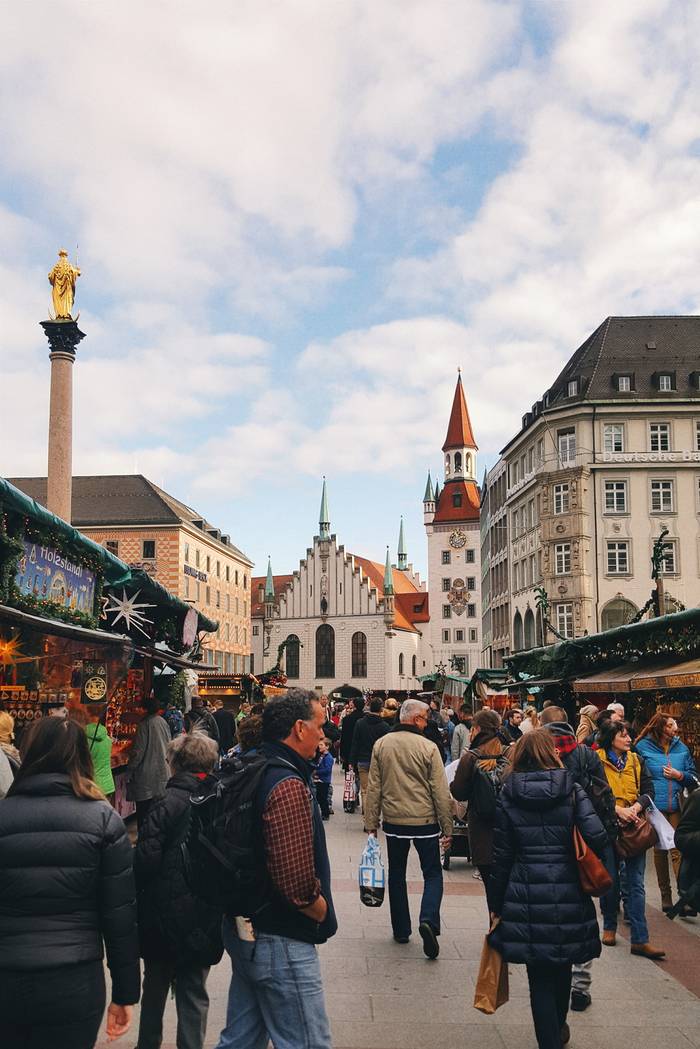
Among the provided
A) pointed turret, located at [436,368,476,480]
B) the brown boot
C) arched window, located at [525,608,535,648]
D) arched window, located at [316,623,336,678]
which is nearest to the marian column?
the brown boot

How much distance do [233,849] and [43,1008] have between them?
2.78 ft

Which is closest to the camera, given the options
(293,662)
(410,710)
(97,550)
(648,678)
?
(410,710)

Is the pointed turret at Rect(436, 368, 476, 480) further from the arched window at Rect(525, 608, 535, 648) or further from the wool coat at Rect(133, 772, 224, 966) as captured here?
the wool coat at Rect(133, 772, 224, 966)

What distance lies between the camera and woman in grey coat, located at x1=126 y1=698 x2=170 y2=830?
37.8ft

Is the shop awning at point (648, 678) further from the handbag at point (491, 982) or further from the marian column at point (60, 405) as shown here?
the marian column at point (60, 405)

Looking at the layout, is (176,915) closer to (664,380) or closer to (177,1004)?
(177,1004)

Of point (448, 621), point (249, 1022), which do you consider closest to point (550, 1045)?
point (249, 1022)

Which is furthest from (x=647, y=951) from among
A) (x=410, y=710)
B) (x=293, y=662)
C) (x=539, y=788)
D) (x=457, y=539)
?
(x=293, y=662)

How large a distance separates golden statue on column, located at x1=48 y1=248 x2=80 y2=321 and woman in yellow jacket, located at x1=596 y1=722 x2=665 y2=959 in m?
17.3

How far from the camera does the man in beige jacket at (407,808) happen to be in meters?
7.90

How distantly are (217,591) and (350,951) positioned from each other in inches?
2538

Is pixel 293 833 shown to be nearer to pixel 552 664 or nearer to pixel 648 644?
pixel 648 644

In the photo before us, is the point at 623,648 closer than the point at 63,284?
Yes

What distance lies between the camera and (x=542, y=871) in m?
5.11
